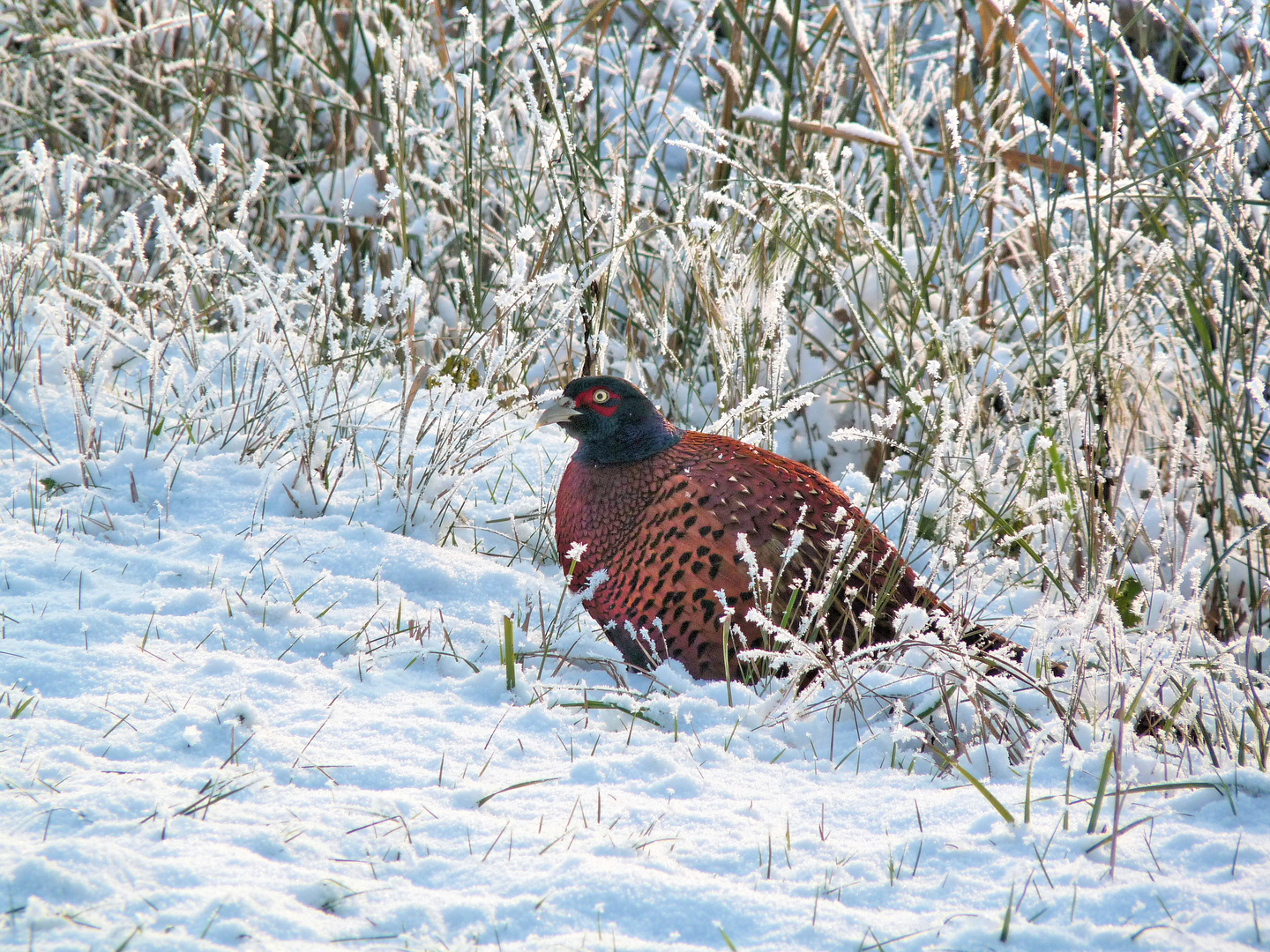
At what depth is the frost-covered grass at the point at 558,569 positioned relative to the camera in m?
1.42

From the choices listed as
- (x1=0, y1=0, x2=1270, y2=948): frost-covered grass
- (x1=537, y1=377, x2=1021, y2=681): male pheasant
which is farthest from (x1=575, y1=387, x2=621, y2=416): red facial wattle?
(x1=0, y1=0, x2=1270, y2=948): frost-covered grass

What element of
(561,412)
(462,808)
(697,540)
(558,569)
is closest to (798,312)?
(558,569)

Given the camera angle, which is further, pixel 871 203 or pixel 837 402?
pixel 871 203

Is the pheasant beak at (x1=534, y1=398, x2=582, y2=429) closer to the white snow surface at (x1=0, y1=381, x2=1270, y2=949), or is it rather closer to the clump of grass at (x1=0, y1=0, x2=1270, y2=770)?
the clump of grass at (x1=0, y1=0, x2=1270, y2=770)

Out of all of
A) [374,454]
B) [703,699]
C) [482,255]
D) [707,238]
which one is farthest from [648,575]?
[482,255]

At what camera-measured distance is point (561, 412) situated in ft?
8.02

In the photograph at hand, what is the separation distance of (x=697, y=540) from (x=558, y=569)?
0.62m

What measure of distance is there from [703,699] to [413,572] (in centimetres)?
78

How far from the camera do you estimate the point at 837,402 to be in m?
3.97

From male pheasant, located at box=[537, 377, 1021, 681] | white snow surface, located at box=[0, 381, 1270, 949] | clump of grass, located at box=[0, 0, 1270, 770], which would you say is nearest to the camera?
white snow surface, located at box=[0, 381, 1270, 949]

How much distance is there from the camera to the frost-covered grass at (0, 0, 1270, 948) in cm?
142

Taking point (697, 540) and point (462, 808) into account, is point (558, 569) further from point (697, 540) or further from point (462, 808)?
point (462, 808)

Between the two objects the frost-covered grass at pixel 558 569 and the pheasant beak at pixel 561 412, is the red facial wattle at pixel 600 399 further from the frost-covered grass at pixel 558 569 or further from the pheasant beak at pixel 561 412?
the frost-covered grass at pixel 558 569

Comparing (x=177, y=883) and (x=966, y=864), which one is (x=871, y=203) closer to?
(x=966, y=864)
